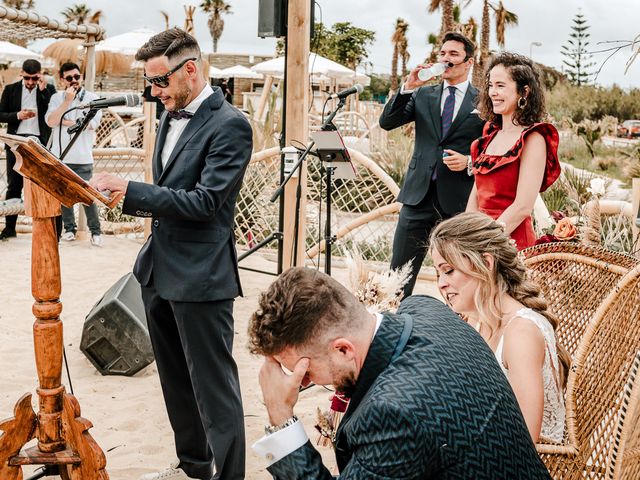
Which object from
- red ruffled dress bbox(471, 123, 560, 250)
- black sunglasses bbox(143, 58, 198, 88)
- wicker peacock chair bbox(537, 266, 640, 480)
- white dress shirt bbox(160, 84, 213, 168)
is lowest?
wicker peacock chair bbox(537, 266, 640, 480)

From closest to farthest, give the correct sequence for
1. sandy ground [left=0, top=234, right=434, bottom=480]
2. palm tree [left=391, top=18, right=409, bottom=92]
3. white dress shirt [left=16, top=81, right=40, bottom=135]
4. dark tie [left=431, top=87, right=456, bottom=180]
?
sandy ground [left=0, top=234, right=434, bottom=480], dark tie [left=431, top=87, right=456, bottom=180], white dress shirt [left=16, top=81, right=40, bottom=135], palm tree [left=391, top=18, right=409, bottom=92]

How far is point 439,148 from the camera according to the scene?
15.4 feet

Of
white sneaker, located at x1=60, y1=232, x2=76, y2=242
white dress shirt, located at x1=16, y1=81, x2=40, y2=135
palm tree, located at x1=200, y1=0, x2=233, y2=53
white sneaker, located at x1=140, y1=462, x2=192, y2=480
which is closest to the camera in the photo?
white sneaker, located at x1=140, y1=462, x2=192, y2=480

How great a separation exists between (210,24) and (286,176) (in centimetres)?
7450

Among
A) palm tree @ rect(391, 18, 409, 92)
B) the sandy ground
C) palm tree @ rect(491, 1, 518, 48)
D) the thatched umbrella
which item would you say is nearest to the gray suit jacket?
the sandy ground

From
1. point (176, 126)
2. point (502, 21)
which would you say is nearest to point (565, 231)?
point (176, 126)

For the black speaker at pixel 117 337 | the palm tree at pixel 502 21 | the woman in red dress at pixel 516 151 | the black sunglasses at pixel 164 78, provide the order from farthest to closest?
the palm tree at pixel 502 21 → the black speaker at pixel 117 337 → the woman in red dress at pixel 516 151 → the black sunglasses at pixel 164 78

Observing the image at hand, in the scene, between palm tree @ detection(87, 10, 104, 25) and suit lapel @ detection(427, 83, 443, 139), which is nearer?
suit lapel @ detection(427, 83, 443, 139)

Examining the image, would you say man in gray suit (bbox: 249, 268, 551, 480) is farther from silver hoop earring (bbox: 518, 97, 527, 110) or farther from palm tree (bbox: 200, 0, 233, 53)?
palm tree (bbox: 200, 0, 233, 53)

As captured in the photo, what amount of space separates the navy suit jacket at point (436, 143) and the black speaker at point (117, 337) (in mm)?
1788

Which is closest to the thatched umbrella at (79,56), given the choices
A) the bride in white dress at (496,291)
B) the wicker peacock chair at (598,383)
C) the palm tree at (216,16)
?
the bride in white dress at (496,291)

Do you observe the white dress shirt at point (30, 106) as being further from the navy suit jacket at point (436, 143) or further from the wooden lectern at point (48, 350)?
the wooden lectern at point (48, 350)

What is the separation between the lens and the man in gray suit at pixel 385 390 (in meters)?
1.54

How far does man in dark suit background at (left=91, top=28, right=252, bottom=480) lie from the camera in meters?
3.04
